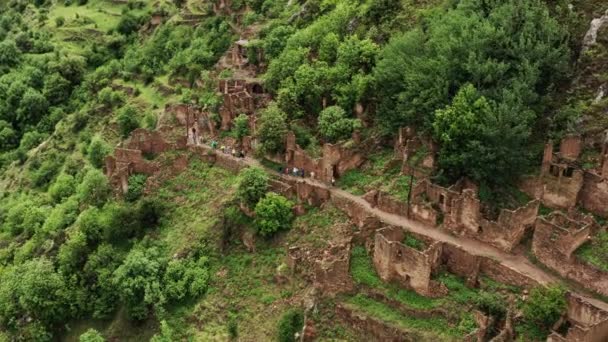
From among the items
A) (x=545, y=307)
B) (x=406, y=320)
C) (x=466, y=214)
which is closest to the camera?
(x=545, y=307)

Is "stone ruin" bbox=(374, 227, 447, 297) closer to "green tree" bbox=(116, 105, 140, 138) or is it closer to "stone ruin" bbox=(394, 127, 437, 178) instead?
"stone ruin" bbox=(394, 127, 437, 178)

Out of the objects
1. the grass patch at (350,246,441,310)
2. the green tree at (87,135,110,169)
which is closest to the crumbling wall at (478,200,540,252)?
the grass patch at (350,246,441,310)

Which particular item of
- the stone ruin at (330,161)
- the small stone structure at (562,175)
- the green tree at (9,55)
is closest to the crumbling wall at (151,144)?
the stone ruin at (330,161)

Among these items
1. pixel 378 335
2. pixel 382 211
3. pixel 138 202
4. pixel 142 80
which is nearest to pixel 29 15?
pixel 142 80

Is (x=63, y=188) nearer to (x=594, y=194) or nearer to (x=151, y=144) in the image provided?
(x=151, y=144)

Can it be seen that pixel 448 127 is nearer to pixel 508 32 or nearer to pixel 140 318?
pixel 508 32

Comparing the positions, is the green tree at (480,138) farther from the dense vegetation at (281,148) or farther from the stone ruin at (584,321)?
the stone ruin at (584,321)

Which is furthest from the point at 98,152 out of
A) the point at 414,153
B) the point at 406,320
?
the point at 406,320
